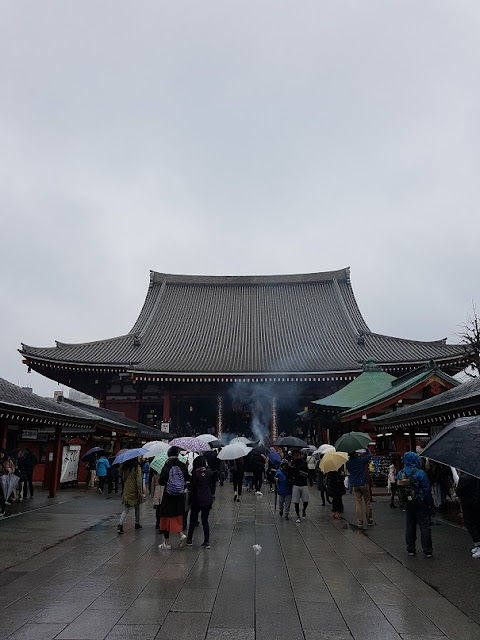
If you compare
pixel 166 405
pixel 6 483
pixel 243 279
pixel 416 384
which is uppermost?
pixel 243 279

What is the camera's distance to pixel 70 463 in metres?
19.1

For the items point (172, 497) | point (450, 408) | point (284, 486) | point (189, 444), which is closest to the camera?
point (172, 497)

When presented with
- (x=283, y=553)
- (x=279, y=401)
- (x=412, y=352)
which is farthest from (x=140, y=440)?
(x=283, y=553)

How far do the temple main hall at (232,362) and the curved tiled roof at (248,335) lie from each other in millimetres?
69

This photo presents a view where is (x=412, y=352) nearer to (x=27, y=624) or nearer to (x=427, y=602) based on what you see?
(x=427, y=602)

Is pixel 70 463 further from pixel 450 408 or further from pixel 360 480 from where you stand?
pixel 450 408

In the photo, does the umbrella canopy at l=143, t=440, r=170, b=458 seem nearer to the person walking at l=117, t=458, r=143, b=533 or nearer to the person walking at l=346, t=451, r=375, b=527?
the person walking at l=117, t=458, r=143, b=533

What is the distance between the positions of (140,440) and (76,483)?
20.1ft

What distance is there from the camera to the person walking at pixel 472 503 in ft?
23.4

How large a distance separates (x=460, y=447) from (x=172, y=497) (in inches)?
184

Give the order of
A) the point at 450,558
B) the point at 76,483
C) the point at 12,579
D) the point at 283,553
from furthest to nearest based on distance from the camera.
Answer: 1. the point at 76,483
2. the point at 283,553
3. the point at 450,558
4. the point at 12,579

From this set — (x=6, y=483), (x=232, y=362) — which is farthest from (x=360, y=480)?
(x=232, y=362)

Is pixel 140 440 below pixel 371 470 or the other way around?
the other way around

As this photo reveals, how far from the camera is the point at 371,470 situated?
56.3 feet
